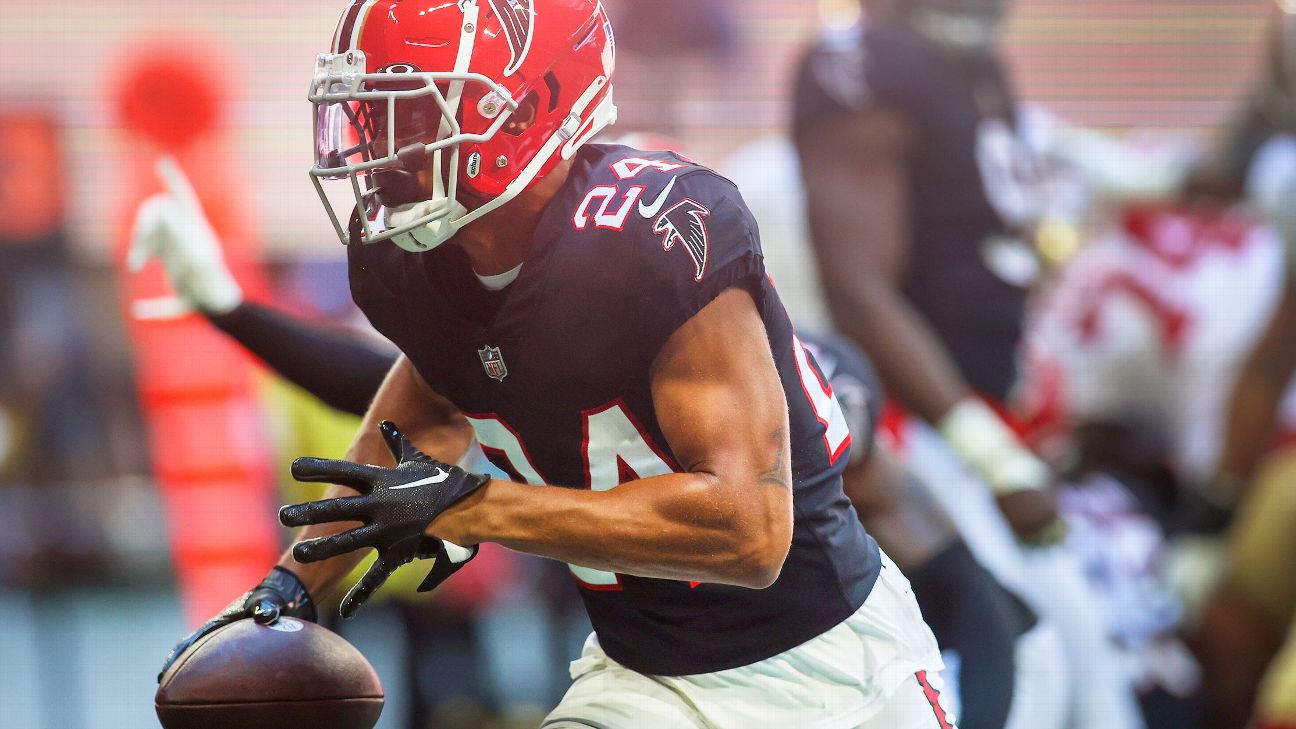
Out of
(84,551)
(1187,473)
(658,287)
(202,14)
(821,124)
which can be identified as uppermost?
(658,287)

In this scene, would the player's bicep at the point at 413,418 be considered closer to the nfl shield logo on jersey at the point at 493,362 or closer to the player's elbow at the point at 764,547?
the nfl shield logo on jersey at the point at 493,362

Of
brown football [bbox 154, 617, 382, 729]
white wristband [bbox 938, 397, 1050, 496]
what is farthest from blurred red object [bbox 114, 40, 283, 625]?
brown football [bbox 154, 617, 382, 729]

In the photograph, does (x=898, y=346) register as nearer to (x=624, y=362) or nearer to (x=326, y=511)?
(x=624, y=362)

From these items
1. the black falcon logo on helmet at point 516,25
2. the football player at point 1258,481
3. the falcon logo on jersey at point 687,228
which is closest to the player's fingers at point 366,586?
the falcon logo on jersey at point 687,228

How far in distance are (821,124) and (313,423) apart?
1.86 m

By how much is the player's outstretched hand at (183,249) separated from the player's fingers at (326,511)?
1127 millimetres

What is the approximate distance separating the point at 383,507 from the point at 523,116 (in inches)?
20.7

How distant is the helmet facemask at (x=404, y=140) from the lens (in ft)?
5.98

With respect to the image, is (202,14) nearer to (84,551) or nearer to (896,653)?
(84,551)

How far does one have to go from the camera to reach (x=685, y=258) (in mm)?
1761

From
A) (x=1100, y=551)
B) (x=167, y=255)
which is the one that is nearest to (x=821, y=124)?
(x=1100, y=551)

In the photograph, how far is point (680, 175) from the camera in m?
1.86

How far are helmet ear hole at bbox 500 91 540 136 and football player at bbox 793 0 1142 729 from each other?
6.35ft

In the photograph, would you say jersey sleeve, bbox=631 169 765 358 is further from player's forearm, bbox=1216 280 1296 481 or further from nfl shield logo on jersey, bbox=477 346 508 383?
player's forearm, bbox=1216 280 1296 481
